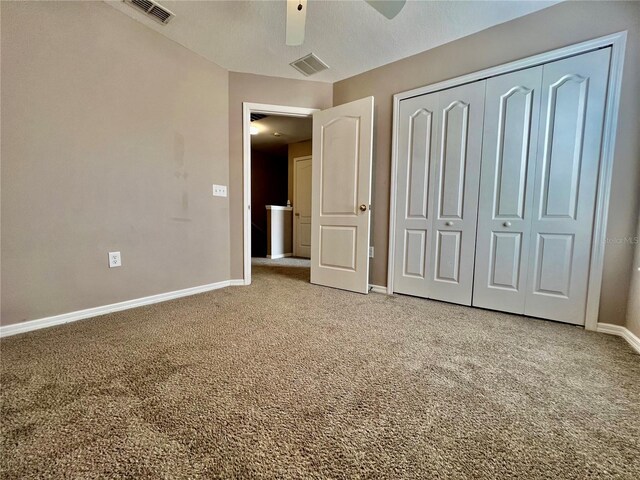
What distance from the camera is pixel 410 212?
8.27 ft

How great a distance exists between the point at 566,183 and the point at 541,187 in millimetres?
138

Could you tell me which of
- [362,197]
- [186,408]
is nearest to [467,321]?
[362,197]

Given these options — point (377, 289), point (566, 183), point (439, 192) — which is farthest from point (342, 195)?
point (566, 183)

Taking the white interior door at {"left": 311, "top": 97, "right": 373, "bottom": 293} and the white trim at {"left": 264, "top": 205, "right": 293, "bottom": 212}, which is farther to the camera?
the white trim at {"left": 264, "top": 205, "right": 293, "bottom": 212}

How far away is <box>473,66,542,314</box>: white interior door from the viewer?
1968mm

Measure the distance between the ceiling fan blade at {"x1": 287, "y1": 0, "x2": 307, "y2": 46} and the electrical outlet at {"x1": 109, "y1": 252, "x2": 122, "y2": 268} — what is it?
6.66 ft

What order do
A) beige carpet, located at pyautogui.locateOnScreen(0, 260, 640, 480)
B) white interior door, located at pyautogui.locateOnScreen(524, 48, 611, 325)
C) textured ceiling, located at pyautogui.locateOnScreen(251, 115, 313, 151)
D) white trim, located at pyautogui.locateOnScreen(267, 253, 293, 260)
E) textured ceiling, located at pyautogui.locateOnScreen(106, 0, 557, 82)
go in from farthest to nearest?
white trim, located at pyautogui.locateOnScreen(267, 253, 293, 260), textured ceiling, located at pyautogui.locateOnScreen(251, 115, 313, 151), textured ceiling, located at pyautogui.locateOnScreen(106, 0, 557, 82), white interior door, located at pyautogui.locateOnScreen(524, 48, 611, 325), beige carpet, located at pyautogui.locateOnScreen(0, 260, 640, 480)

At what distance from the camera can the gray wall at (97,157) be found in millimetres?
1587

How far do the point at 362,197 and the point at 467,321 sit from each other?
4.63 feet

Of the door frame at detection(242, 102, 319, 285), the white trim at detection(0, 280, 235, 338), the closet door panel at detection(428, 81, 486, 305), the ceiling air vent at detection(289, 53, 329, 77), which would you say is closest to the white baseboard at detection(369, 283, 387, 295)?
the closet door panel at detection(428, 81, 486, 305)

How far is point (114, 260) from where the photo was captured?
2.01 m

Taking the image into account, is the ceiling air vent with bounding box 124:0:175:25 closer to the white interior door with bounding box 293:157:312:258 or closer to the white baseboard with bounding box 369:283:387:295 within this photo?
the white baseboard with bounding box 369:283:387:295

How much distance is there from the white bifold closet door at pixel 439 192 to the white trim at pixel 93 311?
2072mm

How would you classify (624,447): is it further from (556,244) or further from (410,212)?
(410,212)
